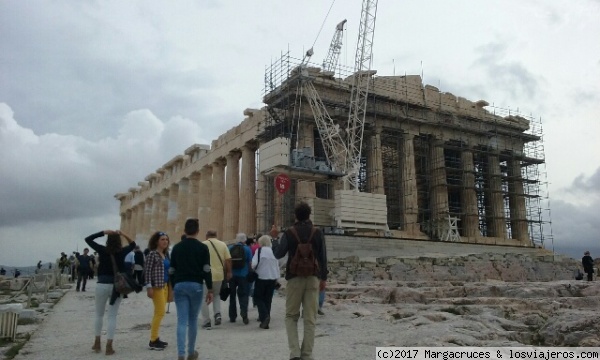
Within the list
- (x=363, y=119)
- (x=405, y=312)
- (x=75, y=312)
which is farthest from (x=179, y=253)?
(x=363, y=119)

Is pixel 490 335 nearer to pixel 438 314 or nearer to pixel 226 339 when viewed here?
pixel 438 314

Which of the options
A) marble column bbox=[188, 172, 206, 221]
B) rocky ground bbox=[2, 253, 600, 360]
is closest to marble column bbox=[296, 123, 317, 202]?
marble column bbox=[188, 172, 206, 221]

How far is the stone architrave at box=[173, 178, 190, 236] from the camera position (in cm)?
5288

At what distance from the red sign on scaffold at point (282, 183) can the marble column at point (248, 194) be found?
6.93 meters

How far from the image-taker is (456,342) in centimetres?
635

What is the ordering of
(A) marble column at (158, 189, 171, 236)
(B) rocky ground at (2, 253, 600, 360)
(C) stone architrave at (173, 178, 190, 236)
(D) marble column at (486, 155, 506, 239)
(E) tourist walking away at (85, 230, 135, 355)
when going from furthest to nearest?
(A) marble column at (158, 189, 171, 236) < (C) stone architrave at (173, 178, 190, 236) < (D) marble column at (486, 155, 506, 239) < (E) tourist walking away at (85, 230, 135, 355) < (B) rocky ground at (2, 253, 600, 360)

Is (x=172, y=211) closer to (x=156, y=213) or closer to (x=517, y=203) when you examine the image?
(x=156, y=213)

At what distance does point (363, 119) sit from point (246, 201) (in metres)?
10.3

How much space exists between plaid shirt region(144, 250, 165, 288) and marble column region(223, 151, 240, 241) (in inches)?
1299

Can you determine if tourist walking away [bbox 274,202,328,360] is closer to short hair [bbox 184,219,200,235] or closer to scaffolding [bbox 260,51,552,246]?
short hair [bbox 184,219,200,235]

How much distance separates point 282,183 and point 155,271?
2536 cm

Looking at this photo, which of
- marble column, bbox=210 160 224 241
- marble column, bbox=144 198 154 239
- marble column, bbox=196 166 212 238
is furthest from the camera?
marble column, bbox=144 198 154 239

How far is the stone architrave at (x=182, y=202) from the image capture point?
173 ft

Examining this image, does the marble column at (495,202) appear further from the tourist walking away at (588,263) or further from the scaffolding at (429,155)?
the tourist walking away at (588,263)
